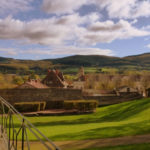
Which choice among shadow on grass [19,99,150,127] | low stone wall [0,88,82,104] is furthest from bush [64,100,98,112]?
shadow on grass [19,99,150,127]

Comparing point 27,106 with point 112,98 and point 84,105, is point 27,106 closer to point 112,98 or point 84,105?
point 84,105

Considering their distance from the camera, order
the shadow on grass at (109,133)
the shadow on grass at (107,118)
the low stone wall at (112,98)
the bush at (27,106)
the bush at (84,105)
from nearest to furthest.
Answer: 1. the shadow on grass at (109,133)
2. the shadow on grass at (107,118)
3. the bush at (27,106)
4. the bush at (84,105)
5. the low stone wall at (112,98)

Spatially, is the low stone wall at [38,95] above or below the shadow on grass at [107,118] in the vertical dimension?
above

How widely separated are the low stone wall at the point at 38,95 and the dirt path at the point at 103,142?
19795mm

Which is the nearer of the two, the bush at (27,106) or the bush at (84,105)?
the bush at (27,106)

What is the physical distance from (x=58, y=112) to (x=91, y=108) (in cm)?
557

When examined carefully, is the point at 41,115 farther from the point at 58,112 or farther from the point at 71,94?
the point at 71,94

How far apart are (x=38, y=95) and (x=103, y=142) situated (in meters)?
21.4

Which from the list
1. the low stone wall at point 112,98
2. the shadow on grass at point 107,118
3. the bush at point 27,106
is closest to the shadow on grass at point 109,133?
the shadow on grass at point 107,118

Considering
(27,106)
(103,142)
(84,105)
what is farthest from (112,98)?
(103,142)

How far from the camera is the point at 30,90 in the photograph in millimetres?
29703

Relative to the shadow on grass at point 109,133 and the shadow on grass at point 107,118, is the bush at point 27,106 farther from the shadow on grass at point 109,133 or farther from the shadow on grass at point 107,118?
the shadow on grass at point 109,133

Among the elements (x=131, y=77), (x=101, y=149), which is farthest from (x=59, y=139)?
(x=131, y=77)

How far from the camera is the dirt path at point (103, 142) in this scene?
9.45m
